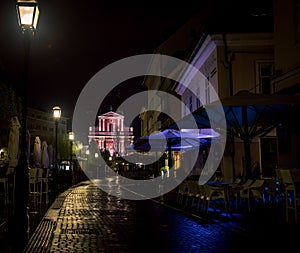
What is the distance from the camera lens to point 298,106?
14.1 m

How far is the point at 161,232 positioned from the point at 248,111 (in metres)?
5.20

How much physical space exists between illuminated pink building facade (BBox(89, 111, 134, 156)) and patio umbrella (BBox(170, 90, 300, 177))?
109863mm

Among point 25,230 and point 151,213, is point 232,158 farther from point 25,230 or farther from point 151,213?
point 25,230

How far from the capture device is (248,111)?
13.8m

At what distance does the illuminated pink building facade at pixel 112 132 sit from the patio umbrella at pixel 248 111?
110 meters

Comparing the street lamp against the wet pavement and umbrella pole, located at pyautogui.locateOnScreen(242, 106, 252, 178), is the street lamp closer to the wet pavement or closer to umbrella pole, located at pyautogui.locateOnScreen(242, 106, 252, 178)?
the wet pavement

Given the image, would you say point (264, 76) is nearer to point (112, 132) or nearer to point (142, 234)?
point (142, 234)

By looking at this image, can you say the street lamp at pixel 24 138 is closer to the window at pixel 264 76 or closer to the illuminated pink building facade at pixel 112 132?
the window at pixel 264 76

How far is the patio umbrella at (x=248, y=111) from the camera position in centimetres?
1195

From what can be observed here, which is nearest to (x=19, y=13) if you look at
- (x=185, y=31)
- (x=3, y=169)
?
(x=3, y=169)

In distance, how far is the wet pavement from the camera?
8242mm

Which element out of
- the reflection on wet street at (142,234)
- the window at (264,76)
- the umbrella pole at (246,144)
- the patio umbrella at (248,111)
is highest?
the window at (264,76)

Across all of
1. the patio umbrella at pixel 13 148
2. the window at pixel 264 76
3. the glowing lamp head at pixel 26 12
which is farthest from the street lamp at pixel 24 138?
the window at pixel 264 76

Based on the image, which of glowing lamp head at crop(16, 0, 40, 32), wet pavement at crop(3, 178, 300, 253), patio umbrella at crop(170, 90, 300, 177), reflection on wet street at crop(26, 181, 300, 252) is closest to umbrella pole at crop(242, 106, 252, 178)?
patio umbrella at crop(170, 90, 300, 177)
